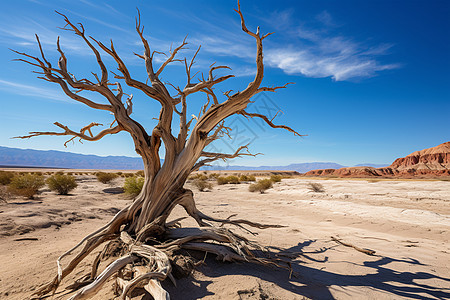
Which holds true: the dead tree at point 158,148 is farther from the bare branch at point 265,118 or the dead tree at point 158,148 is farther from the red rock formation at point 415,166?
the red rock formation at point 415,166

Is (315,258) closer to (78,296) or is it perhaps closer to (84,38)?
(78,296)

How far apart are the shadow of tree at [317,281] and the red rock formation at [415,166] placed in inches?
2762

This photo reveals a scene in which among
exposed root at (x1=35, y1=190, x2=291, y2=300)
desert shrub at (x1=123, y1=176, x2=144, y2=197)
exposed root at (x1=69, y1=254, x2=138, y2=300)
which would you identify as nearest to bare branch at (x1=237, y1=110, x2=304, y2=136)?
exposed root at (x1=35, y1=190, x2=291, y2=300)

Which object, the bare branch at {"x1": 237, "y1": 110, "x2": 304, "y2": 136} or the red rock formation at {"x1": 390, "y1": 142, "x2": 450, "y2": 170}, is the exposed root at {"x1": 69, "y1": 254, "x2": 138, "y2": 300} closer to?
the bare branch at {"x1": 237, "y1": 110, "x2": 304, "y2": 136}

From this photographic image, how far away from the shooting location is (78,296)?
2064mm

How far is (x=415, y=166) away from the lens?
76.7m

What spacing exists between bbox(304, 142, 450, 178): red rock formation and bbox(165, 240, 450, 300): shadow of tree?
2762 inches

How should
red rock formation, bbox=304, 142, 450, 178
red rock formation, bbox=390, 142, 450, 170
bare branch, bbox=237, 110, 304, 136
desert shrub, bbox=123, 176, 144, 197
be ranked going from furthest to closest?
red rock formation, bbox=390, 142, 450, 170 → red rock formation, bbox=304, 142, 450, 178 → desert shrub, bbox=123, 176, 144, 197 → bare branch, bbox=237, 110, 304, 136

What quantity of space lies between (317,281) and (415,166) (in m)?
95.9

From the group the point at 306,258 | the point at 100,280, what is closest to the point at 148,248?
the point at 100,280

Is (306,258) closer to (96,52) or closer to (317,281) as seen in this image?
(317,281)

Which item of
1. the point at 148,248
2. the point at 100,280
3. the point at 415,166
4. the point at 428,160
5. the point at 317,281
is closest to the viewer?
the point at 100,280

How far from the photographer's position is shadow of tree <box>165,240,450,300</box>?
2.82 meters

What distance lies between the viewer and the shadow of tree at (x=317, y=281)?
282 centimetres
